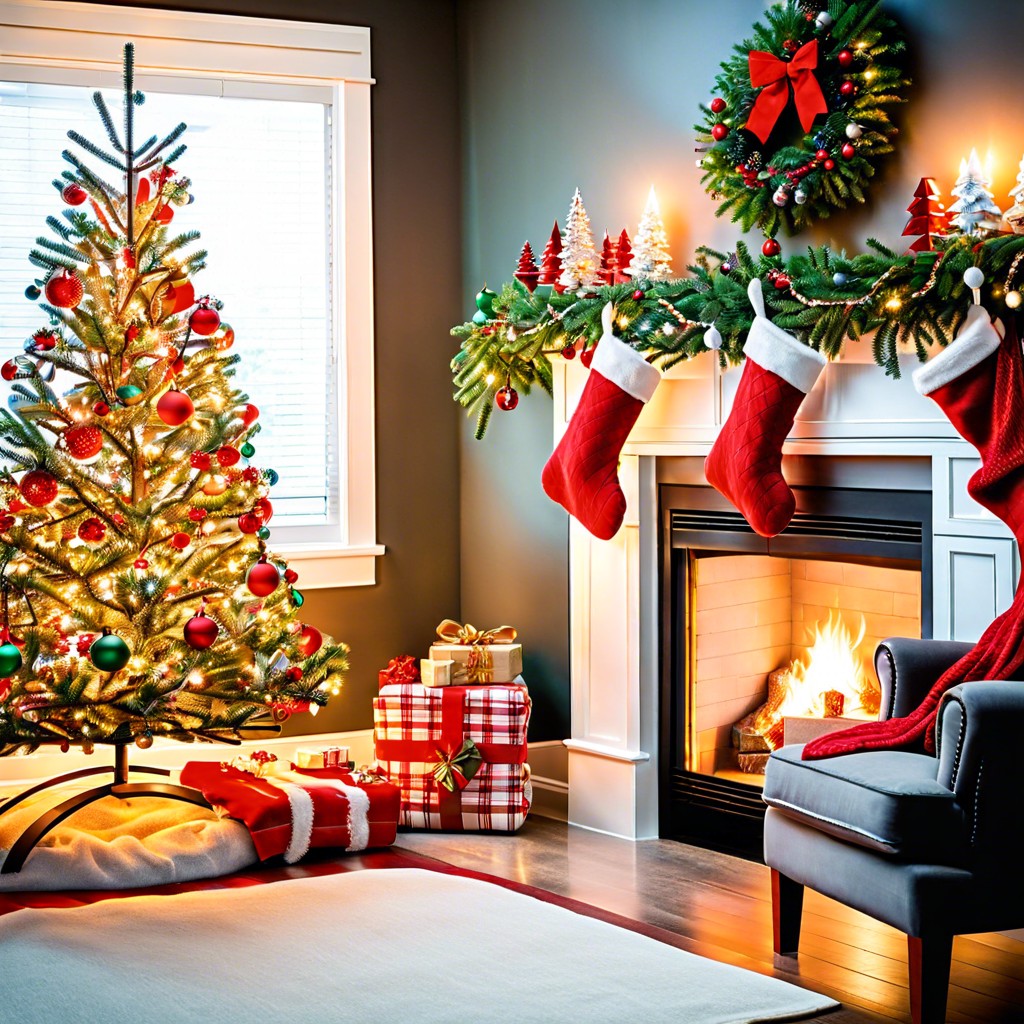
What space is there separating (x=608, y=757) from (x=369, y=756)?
1.07m

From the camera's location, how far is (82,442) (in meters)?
3.46

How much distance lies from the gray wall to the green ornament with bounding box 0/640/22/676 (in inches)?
70.9

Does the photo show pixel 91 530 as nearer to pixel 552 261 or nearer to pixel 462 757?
pixel 462 757

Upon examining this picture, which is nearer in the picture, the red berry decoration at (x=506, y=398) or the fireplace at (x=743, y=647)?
the fireplace at (x=743, y=647)

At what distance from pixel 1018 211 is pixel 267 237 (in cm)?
263

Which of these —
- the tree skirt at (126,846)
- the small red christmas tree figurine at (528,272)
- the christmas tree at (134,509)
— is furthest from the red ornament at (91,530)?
the small red christmas tree figurine at (528,272)

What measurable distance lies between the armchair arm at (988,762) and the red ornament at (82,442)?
215cm

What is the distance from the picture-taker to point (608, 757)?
4098mm

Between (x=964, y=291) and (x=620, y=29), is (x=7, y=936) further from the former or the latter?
(x=620, y=29)

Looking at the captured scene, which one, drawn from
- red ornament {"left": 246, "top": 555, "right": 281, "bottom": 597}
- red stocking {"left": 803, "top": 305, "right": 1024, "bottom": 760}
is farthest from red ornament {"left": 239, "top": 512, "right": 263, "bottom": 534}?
red stocking {"left": 803, "top": 305, "right": 1024, "bottom": 760}

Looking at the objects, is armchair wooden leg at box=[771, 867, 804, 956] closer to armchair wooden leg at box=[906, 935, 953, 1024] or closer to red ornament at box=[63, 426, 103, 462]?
armchair wooden leg at box=[906, 935, 953, 1024]

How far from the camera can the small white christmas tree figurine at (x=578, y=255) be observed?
4.04 m

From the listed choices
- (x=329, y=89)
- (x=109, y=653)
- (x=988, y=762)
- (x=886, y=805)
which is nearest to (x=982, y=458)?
(x=988, y=762)

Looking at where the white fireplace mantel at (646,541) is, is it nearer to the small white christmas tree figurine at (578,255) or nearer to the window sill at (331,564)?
the small white christmas tree figurine at (578,255)
